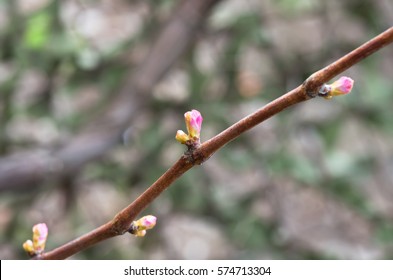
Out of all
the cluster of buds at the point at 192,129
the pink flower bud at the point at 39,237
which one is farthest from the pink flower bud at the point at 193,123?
the pink flower bud at the point at 39,237

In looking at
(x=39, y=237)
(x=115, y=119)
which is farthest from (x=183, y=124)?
(x=39, y=237)

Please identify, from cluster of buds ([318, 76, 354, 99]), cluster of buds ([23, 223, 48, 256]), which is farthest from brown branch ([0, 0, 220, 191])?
cluster of buds ([318, 76, 354, 99])

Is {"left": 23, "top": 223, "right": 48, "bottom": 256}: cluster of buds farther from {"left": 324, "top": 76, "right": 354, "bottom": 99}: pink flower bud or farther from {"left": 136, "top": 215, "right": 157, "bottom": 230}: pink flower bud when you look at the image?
{"left": 324, "top": 76, "right": 354, "bottom": 99}: pink flower bud

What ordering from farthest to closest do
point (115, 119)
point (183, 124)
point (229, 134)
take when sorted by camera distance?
point (183, 124), point (115, 119), point (229, 134)

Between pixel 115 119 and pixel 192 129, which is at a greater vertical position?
pixel 115 119

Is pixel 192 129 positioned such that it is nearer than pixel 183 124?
Yes

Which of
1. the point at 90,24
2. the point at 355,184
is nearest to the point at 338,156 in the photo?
the point at 355,184

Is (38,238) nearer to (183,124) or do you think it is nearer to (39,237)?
(39,237)

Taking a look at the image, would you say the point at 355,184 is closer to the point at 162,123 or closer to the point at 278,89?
the point at 278,89
